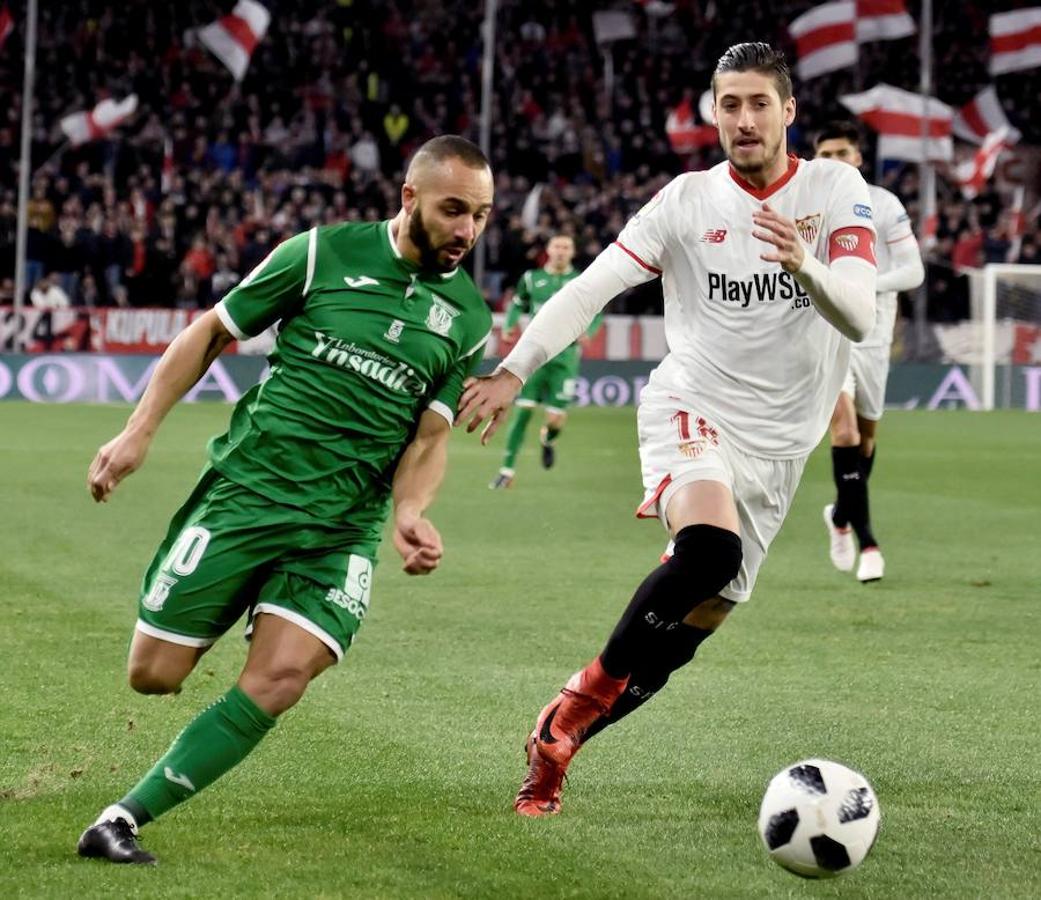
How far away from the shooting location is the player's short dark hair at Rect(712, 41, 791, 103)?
221 inches

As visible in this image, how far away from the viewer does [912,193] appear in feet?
109

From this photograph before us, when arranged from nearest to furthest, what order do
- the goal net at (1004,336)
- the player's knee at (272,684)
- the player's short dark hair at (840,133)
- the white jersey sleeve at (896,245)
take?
the player's knee at (272,684)
the player's short dark hair at (840,133)
the white jersey sleeve at (896,245)
the goal net at (1004,336)

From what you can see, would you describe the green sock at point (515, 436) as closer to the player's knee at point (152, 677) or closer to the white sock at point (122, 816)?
the player's knee at point (152, 677)

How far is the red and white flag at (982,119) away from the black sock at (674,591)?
30.2 metres

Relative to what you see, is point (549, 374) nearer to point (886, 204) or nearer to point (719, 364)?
point (886, 204)

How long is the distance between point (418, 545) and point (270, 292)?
0.90 metres

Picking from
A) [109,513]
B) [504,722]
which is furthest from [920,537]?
[504,722]

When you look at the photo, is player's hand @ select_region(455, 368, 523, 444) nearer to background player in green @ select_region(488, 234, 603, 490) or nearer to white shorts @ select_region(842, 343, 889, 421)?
white shorts @ select_region(842, 343, 889, 421)

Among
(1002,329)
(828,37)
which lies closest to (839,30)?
(828,37)

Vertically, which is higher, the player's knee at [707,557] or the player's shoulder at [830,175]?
the player's shoulder at [830,175]

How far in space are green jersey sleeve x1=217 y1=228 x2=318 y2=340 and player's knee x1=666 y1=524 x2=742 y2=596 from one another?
1.35 m

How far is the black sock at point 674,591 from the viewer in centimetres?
543

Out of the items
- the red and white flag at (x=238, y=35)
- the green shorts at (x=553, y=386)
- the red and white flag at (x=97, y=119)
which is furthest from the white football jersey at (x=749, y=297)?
the red and white flag at (x=238, y=35)

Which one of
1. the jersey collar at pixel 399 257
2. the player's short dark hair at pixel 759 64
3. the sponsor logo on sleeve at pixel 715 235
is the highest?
the player's short dark hair at pixel 759 64
